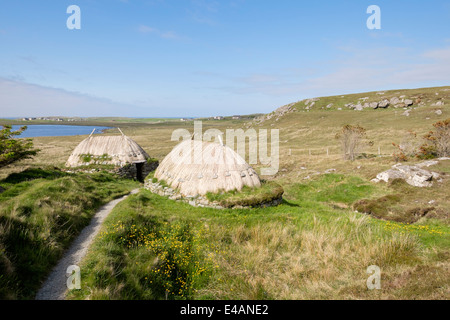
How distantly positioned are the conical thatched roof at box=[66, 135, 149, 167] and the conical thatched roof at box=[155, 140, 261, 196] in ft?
29.5

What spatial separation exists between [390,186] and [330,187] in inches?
192

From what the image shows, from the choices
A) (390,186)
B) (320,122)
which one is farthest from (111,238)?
(320,122)

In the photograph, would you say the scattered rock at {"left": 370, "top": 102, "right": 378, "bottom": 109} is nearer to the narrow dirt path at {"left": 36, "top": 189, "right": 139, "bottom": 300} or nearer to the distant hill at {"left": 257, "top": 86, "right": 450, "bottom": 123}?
the distant hill at {"left": 257, "top": 86, "right": 450, "bottom": 123}

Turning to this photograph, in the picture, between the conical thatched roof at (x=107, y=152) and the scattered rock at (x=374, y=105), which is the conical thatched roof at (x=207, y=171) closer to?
the conical thatched roof at (x=107, y=152)

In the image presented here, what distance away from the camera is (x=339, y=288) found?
6.98m

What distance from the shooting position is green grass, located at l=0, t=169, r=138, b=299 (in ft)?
19.4

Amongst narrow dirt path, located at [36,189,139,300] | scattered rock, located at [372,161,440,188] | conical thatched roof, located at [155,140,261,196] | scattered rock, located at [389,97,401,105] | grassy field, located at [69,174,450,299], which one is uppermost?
scattered rock, located at [389,97,401,105]

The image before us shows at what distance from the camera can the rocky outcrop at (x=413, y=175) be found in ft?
62.6

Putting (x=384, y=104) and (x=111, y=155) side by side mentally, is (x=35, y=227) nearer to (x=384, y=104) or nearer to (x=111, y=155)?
(x=111, y=155)

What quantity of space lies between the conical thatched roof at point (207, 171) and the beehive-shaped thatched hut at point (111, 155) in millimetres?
8739

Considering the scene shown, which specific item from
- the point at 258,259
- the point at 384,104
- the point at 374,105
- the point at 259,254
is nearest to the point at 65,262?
the point at 258,259

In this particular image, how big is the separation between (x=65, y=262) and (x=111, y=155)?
17.4 metres

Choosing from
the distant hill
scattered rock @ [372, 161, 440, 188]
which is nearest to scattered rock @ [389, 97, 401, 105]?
the distant hill

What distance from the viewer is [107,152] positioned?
Result: 2333 cm
